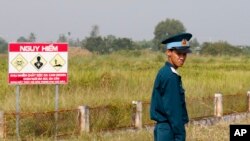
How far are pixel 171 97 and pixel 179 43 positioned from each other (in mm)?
609

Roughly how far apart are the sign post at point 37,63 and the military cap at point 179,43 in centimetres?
519

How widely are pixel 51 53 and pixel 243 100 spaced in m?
7.49

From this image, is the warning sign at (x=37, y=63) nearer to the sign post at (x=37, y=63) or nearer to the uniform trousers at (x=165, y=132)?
the sign post at (x=37, y=63)

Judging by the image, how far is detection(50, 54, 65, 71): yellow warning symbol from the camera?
10094 mm

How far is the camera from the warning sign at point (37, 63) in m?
9.75

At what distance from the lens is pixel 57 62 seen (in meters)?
10.1

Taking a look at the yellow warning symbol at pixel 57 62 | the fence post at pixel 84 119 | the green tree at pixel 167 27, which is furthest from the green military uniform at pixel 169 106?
the green tree at pixel 167 27

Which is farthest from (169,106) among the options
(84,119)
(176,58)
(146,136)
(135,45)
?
(135,45)

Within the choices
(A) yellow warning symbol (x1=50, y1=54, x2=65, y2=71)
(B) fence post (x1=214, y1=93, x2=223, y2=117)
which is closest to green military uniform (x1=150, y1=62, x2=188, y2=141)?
(A) yellow warning symbol (x1=50, y1=54, x2=65, y2=71)

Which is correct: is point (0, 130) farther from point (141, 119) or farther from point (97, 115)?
point (141, 119)

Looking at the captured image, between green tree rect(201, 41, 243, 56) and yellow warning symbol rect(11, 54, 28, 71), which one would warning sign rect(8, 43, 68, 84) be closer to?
yellow warning symbol rect(11, 54, 28, 71)

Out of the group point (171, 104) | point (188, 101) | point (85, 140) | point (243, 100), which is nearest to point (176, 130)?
point (171, 104)

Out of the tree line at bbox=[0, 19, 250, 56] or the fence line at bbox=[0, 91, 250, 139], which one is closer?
the fence line at bbox=[0, 91, 250, 139]

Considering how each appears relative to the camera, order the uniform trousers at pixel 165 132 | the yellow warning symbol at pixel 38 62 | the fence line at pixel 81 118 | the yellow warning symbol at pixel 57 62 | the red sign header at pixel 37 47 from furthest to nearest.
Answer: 1. the yellow warning symbol at pixel 57 62
2. the yellow warning symbol at pixel 38 62
3. the red sign header at pixel 37 47
4. the fence line at pixel 81 118
5. the uniform trousers at pixel 165 132
